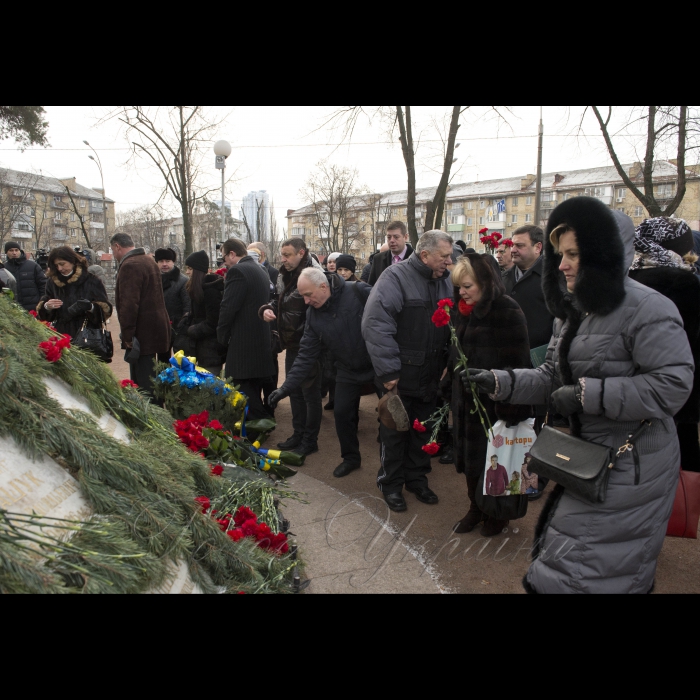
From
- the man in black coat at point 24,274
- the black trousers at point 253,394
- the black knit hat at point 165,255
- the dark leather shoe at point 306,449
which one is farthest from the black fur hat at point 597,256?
the man in black coat at point 24,274

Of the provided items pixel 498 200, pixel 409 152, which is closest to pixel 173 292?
pixel 409 152

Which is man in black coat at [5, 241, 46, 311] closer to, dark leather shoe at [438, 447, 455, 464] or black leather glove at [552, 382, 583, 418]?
dark leather shoe at [438, 447, 455, 464]

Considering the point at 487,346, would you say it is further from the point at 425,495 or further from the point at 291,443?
the point at 291,443

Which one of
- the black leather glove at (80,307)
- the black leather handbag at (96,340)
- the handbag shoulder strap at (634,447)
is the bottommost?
the black leather handbag at (96,340)

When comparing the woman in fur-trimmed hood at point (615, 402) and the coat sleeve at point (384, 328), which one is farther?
Answer: the coat sleeve at point (384, 328)

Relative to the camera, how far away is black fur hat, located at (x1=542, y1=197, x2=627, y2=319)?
2.25m

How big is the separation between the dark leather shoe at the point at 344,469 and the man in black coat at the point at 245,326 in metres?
1.22

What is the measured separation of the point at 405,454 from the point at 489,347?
1.31 metres

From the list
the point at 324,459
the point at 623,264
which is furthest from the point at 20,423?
the point at 324,459

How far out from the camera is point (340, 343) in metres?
4.91

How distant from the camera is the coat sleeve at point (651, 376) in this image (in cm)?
212

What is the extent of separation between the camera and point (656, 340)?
84.5 inches

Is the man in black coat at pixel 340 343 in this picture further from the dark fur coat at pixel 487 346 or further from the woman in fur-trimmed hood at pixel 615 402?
the woman in fur-trimmed hood at pixel 615 402

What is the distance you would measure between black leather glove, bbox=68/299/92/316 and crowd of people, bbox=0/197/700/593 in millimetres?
23
